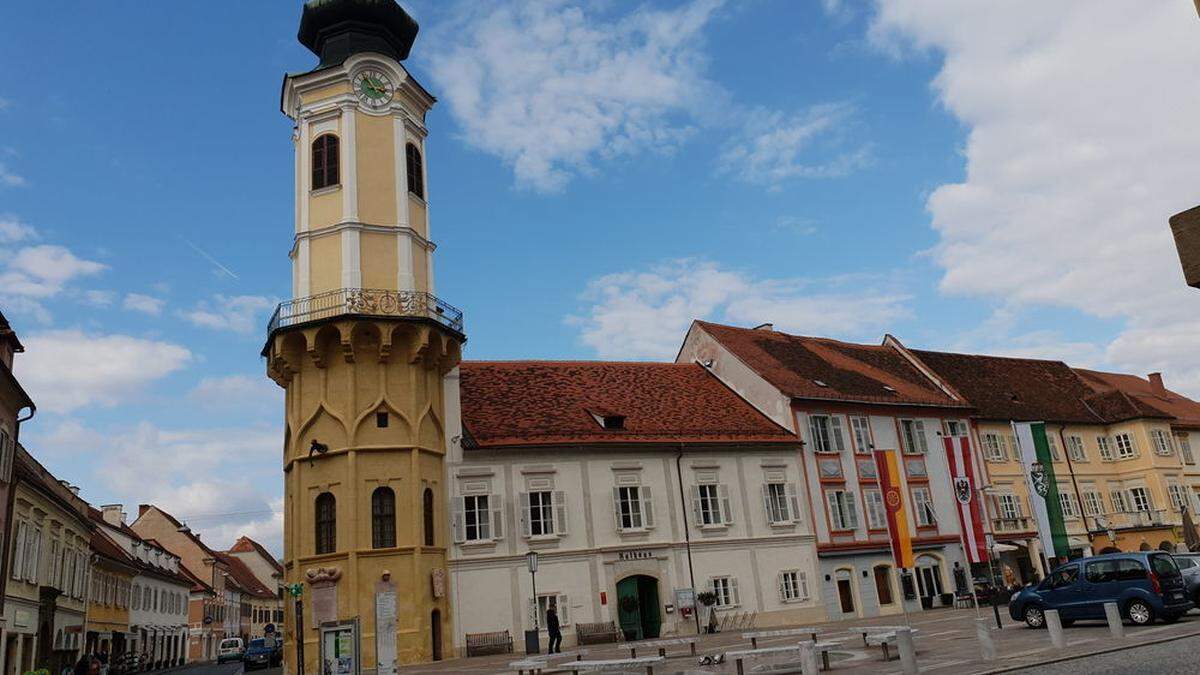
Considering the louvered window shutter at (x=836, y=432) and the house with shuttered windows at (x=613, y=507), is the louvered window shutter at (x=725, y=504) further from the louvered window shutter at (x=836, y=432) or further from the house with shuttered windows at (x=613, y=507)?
the louvered window shutter at (x=836, y=432)

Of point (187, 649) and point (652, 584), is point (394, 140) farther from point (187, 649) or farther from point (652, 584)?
point (187, 649)

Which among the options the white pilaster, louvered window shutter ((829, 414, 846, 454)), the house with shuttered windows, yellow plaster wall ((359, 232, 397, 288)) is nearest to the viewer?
the house with shuttered windows

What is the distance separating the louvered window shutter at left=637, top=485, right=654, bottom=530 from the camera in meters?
35.3

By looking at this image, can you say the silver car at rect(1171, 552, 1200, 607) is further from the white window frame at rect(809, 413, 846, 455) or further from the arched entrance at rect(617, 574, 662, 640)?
the white window frame at rect(809, 413, 846, 455)

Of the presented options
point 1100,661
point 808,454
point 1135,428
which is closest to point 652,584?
point 808,454

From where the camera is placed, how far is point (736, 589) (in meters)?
36.0

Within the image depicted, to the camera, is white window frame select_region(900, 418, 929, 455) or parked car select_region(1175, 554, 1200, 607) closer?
parked car select_region(1175, 554, 1200, 607)

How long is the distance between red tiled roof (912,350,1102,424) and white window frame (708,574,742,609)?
18.7 meters

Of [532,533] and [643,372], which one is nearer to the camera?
[532,533]

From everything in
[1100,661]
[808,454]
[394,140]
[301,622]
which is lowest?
[1100,661]

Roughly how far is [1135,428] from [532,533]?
122 ft

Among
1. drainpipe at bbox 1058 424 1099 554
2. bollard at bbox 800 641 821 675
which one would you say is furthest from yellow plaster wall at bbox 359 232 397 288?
drainpipe at bbox 1058 424 1099 554

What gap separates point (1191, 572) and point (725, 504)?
18354 mm

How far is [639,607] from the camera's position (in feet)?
113
